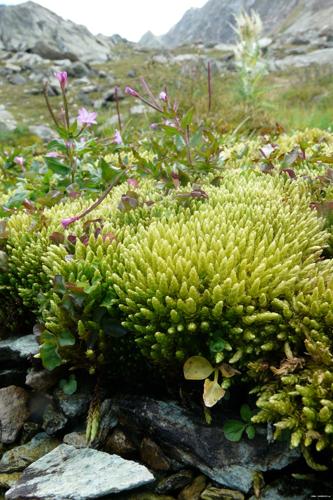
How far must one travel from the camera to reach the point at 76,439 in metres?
2.04

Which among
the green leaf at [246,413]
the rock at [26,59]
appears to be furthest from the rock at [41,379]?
the rock at [26,59]

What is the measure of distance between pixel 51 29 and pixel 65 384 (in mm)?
62982

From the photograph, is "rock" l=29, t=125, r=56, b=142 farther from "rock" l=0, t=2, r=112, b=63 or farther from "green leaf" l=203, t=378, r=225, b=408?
"rock" l=0, t=2, r=112, b=63

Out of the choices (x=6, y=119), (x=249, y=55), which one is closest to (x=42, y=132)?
(x=6, y=119)

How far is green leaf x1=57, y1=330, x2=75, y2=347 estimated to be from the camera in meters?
1.97

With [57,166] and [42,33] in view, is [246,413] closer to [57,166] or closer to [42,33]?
[57,166]

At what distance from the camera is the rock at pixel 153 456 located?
6.12 feet

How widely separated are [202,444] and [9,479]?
0.91 meters

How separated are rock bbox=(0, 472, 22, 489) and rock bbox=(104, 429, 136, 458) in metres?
0.42

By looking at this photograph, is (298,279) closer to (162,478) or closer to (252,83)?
(162,478)

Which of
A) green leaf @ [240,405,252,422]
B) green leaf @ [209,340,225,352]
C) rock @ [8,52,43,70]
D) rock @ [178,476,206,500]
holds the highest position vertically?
rock @ [8,52,43,70]

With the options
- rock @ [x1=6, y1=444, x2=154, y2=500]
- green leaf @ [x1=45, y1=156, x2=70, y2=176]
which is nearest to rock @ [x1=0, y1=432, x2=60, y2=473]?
rock @ [x1=6, y1=444, x2=154, y2=500]

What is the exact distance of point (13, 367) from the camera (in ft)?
8.08

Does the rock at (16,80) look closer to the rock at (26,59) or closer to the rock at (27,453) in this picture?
the rock at (26,59)
